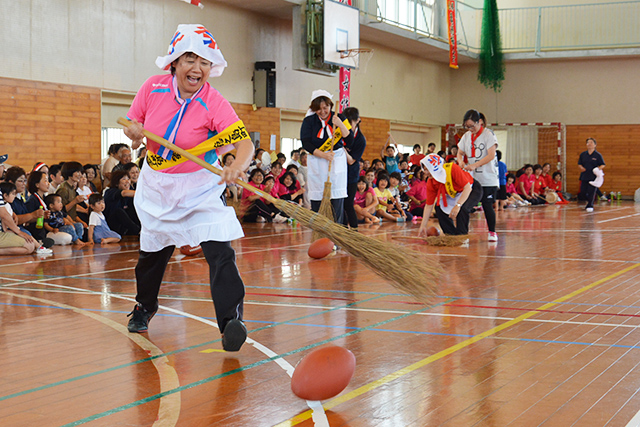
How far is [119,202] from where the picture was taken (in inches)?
449

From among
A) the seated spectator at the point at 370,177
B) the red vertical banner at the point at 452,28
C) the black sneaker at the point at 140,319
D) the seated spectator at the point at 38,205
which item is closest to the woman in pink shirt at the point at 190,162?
the black sneaker at the point at 140,319

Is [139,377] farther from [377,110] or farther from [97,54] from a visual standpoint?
[377,110]

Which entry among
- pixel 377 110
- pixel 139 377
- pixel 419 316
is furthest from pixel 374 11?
pixel 139 377

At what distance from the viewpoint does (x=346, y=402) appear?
127 inches

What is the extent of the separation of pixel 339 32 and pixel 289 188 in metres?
4.80

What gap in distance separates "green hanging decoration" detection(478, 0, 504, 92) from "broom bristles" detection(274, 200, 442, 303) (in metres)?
22.9

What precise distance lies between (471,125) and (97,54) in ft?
25.2

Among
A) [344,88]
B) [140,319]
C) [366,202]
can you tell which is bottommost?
[140,319]

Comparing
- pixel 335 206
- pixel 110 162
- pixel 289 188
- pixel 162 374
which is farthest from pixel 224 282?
pixel 289 188

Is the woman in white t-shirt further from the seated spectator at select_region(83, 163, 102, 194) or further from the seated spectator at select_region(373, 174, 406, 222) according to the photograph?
the seated spectator at select_region(83, 163, 102, 194)

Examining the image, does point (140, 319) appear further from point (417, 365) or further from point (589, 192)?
point (589, 192)

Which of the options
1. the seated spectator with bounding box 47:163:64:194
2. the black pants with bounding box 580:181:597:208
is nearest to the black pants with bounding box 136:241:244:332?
the seated spectator with bounding box 47:163:64:194

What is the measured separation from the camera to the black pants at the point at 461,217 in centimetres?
1005

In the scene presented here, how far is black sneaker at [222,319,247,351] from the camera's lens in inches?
157
